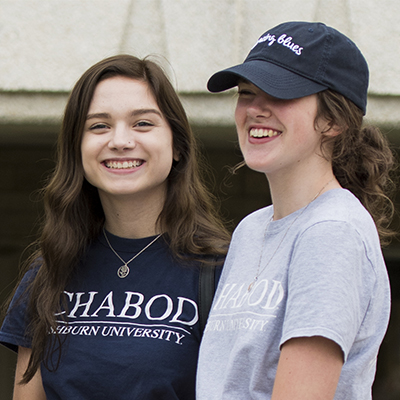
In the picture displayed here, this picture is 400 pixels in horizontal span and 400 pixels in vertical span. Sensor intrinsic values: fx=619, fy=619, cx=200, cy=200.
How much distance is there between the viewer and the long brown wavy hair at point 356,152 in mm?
A: 1425

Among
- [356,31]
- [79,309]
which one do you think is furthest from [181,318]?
[356,31]

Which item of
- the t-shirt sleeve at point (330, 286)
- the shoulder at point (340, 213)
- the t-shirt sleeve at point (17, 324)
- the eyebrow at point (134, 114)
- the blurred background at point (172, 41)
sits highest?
the blurred background at point (172, 41)

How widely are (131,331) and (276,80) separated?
0.92m

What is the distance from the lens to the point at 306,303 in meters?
1.22

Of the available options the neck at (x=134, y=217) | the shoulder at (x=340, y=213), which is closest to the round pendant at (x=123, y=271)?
the neck at (x=134, y=217)

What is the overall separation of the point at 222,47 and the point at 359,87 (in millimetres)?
2300

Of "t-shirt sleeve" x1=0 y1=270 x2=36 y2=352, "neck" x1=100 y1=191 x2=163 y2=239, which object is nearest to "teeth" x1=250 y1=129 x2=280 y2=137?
"neck" x1=100 y1=191 x2=163 y2=239

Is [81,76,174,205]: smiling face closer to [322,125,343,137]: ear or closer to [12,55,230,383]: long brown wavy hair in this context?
[12,55,230,383]: long brown wavy hair

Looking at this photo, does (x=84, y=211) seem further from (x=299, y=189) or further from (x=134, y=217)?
(x=299, y=189)

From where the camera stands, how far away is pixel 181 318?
192cm

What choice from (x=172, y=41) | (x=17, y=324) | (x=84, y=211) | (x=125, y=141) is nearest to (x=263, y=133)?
(x=125, y=141)

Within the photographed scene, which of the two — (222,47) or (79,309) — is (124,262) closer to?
(79,309)

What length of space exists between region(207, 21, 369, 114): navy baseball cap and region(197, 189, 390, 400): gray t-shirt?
0.24 m

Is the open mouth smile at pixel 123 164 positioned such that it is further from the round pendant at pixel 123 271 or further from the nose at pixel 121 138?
the round pendant at pixel 123 271
